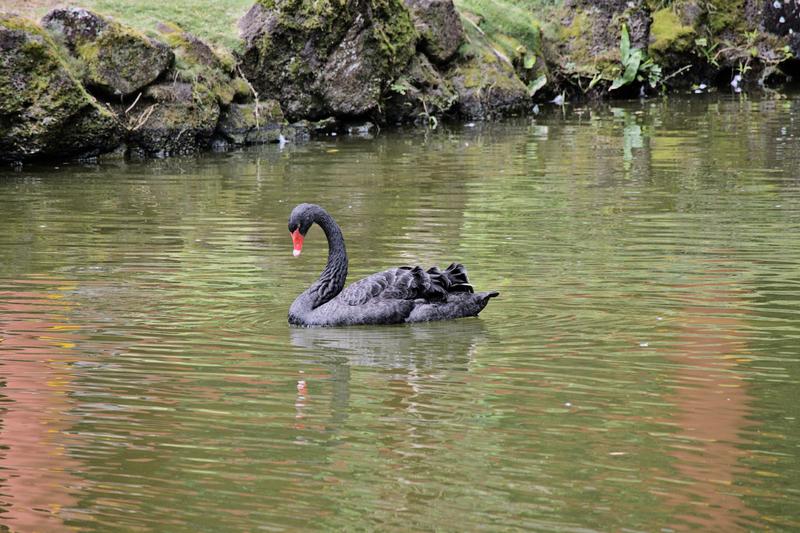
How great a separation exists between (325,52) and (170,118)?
2.99 meters

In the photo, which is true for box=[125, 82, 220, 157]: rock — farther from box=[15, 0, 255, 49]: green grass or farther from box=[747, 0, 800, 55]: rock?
box=[747, 0, 800, 55]: rock

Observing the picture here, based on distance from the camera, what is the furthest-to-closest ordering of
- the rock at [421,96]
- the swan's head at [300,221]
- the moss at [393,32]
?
the rock at [421,96], the moss at [393,32], the swan's head at [300,221]

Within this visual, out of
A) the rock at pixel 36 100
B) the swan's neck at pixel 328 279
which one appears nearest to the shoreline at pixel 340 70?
the rock at pixel 36 100

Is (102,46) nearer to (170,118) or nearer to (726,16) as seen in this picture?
(170,118)

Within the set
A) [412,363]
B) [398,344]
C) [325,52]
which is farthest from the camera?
[325,52]

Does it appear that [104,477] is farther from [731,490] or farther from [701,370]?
[701,370]

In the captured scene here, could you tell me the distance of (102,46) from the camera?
16.3 metres

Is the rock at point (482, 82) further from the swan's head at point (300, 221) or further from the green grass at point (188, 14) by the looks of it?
the swan's head at point (300, 221)

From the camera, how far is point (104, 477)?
5.25m

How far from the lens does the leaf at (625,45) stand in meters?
22.5

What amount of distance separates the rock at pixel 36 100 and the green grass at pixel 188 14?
1749 millimetres

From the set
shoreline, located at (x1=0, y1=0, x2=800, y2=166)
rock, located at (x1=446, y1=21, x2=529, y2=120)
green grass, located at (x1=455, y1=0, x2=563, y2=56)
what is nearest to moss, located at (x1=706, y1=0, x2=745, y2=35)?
shoreline, located at (x1=0, y1=0, x2=800, y2=166)

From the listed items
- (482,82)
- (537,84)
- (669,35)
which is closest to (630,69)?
(669,35)

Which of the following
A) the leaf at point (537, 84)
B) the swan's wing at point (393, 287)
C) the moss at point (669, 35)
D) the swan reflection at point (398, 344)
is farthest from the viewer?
the moss at point (669, 35)
